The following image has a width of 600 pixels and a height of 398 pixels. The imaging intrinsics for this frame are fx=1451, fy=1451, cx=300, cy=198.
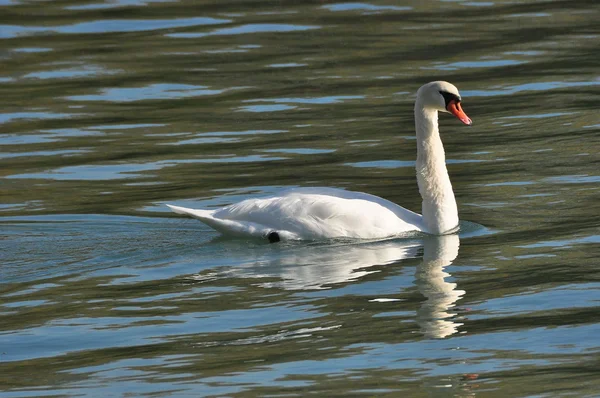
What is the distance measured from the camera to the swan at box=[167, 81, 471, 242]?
10.9 metres

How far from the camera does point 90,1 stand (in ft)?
79.4

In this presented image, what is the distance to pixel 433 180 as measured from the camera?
11.4 meters

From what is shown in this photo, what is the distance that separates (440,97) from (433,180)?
2.14 ft

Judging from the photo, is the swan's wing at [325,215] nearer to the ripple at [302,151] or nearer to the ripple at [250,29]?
the ripple at [302,151]

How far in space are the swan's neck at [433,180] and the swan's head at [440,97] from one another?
0.24 feet

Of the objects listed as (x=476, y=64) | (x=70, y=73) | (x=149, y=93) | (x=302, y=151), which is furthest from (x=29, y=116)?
(x=476, y=64)

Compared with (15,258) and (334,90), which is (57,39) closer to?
(334,90)

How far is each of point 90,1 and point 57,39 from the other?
9.69 ft

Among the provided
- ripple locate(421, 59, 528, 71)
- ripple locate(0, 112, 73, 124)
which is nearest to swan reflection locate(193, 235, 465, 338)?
ripple locate(0, 112, 73, 124)

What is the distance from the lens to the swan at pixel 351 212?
1094 centimetres

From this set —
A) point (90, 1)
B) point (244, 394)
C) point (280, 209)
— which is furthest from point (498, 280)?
point (90, 1)

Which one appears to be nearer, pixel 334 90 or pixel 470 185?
pixel 470 185

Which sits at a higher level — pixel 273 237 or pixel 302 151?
pixel 302 151

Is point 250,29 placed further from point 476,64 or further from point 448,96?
point 448,96
